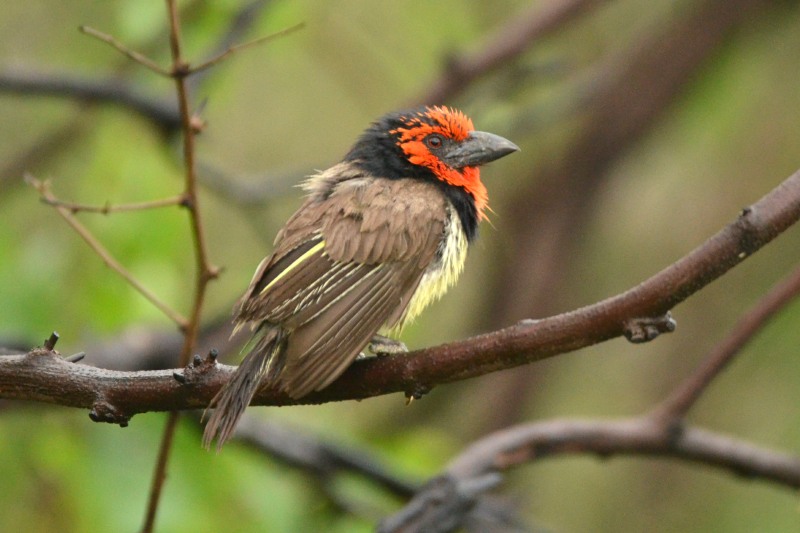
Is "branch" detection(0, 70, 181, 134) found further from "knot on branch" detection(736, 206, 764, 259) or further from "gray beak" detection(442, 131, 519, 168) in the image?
"knot on branch" detection(736, 206, 764, 259)

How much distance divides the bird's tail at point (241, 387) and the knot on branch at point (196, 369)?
0.24 ft

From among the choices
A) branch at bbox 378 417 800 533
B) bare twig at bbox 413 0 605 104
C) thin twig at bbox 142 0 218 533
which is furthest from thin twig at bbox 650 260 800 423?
bare twig at bbox 413 0 605 104

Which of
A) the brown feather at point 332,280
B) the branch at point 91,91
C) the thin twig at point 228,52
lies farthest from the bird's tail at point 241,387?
the branch at point 91,91

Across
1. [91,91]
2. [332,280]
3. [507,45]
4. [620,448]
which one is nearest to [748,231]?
[332,280]

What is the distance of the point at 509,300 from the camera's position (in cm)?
709

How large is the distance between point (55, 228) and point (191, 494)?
2.93 metres

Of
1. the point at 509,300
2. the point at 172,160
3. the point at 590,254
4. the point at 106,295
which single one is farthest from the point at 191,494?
the point at 590,254

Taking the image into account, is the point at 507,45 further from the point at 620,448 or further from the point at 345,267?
the point at 345,267

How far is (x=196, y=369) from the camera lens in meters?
2.64

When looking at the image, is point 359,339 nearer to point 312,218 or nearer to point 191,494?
point 312,218

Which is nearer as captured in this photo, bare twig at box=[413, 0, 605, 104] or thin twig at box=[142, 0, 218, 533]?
thin twig at box=[142, 0, 218, 533]

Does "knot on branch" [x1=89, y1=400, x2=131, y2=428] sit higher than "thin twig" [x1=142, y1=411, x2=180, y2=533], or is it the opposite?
"thin twig" [x1=142, y1=411, x2=180, y2=533]

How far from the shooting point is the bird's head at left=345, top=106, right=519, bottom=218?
4.19 m

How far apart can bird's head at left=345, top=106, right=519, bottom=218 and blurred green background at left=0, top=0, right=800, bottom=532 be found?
38.7 inches
